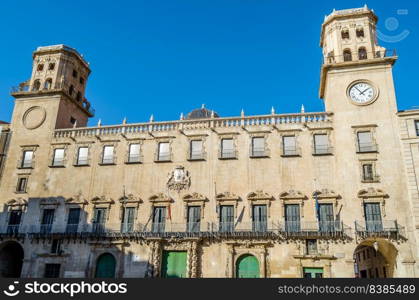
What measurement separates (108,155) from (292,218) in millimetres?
19806

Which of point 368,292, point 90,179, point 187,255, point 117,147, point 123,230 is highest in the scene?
point 117,147

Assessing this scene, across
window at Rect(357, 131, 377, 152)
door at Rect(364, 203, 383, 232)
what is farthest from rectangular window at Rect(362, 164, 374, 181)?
door at Rect(364, 203, 383, 232)

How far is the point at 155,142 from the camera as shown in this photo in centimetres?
3956

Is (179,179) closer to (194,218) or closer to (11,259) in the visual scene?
(194,218)

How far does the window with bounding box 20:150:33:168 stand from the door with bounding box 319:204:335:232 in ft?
100

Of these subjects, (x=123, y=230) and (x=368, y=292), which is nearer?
(x=368, y=292)

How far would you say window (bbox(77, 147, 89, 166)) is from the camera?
133ft

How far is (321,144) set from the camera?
3597 cm

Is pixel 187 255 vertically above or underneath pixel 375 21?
underneath

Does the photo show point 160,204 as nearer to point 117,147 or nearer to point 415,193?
Result: point 117,147

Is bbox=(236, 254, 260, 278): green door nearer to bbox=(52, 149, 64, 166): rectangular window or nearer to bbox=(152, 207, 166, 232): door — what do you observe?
bbox=(152, 207, 166, 232): door

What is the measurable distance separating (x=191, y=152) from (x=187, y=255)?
1011 cm

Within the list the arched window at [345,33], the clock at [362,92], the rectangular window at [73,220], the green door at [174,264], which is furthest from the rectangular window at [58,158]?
the arched window at [345,33]

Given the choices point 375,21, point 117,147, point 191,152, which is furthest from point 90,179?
point 375,21
